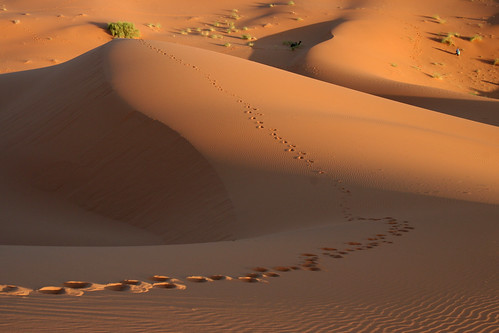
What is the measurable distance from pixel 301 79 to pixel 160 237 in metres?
8.09

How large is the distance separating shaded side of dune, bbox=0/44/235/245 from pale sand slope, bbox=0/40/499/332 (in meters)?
0.03

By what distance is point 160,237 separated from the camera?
26.6 ft

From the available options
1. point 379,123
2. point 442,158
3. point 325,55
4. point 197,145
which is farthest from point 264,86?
point 325,55

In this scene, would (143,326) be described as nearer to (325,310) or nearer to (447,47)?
(325,310)

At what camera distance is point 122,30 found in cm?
2823

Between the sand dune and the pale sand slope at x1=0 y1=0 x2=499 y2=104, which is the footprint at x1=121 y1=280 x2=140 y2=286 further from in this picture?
the pale sand slope at x1=0 y1=0 x2=499 y2=104

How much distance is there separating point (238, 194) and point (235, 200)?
15 centimetres

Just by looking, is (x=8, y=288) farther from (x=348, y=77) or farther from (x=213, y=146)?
(x=348, y=77)

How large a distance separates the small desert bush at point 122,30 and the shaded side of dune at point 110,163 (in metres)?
15.0

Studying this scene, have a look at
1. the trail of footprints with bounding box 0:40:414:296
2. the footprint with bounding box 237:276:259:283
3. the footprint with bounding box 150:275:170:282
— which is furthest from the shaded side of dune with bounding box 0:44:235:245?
the footprint with bounding box 150:275:170:282

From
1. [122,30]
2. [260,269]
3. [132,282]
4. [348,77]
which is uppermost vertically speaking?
[122,30]

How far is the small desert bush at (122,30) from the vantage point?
92.4ft

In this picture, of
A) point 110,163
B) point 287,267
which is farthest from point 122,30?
point 287,267

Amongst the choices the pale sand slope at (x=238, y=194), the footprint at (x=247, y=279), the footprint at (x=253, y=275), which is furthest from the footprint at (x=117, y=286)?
the footprint at (x=253, y=275)
